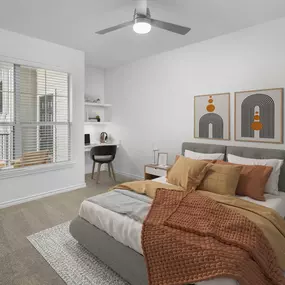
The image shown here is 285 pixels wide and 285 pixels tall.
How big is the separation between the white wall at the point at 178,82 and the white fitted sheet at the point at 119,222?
1.08 metres

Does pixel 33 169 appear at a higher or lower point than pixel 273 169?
lower

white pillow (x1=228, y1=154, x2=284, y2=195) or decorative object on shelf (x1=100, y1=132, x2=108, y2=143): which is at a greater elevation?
decorative object on shelf (x1=100, y1=132, x2=108, y2=143)

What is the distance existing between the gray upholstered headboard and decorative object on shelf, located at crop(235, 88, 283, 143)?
20cm

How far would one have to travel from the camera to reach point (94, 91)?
5.68 m

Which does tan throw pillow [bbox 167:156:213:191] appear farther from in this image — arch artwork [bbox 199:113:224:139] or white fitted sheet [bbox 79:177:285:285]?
arch artwork [bbox 199:113:224:139]

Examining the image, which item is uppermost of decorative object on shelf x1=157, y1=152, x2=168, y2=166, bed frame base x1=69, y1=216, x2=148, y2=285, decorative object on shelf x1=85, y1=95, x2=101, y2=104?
decorative object on shelf x1=85, y1=95, x2=101, y2=104

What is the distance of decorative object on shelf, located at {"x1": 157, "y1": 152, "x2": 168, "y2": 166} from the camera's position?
423cm

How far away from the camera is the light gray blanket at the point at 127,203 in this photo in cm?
202

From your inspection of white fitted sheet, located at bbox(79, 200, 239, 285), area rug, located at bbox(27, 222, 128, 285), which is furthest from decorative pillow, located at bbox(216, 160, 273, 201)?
area rug, located at bbox(27, 222, 128, 285)

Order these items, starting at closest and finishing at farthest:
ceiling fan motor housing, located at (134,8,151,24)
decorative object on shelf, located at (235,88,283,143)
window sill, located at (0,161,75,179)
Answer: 1. ceiling fan motor housing, located at (134,8,151,24)
2. decorative object on shelf, located at (235,88,283,143)
3. window sill, located at (0,161,75,179)

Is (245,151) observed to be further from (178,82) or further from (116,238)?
(116,238)

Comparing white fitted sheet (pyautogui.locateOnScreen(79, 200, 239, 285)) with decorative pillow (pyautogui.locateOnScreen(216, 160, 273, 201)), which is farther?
decorative pillow (pyautogui.locateOnScreen(216, 160, 273, 201))

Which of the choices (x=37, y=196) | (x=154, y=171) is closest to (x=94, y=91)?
(x=154, y=171)

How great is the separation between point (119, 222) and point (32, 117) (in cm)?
267
